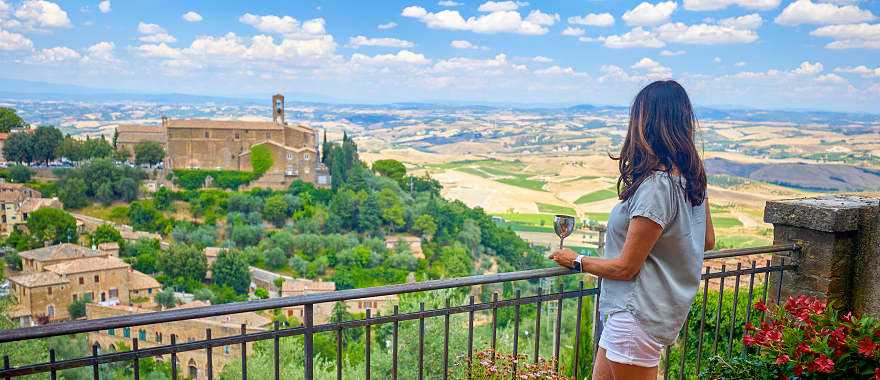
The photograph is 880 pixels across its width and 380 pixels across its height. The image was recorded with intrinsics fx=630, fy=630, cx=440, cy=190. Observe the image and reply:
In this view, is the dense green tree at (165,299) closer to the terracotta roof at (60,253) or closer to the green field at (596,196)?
the terracotta roof at (60,253)

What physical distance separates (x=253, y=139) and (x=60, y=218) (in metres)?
19.4

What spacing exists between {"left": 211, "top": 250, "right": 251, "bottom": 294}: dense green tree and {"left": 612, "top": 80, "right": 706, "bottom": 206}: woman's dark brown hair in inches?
1706

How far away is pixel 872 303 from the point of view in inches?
116

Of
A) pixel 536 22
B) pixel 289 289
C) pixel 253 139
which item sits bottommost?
pixel 289 289

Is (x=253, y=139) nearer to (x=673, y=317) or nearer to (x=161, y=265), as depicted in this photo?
(x=161, y=265)

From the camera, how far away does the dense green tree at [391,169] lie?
68688 mm

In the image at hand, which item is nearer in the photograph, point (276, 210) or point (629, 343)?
point (629, 343)

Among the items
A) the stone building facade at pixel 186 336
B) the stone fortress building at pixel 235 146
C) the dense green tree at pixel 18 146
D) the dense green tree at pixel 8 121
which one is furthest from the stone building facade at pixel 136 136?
the stone building facade at pixel 186 336

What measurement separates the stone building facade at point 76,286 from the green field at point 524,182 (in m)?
39.4

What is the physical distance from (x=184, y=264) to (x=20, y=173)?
87.2 feet

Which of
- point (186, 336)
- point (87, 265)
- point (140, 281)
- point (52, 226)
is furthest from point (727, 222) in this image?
point (52, 226)

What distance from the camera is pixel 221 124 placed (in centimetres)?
6319

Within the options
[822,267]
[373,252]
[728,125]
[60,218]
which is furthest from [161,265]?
[822,267]

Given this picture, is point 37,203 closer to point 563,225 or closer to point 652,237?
point 563,225
